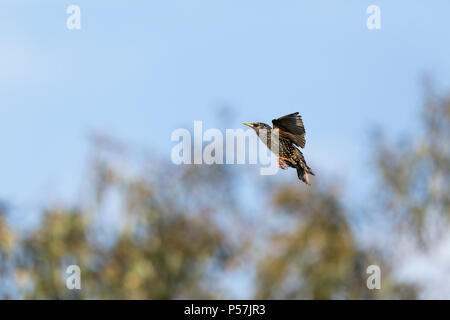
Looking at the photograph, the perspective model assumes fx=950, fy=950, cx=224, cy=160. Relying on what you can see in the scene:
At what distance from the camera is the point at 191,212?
68.8 feet

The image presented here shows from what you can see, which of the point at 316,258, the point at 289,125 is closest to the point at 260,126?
the point at 289,125

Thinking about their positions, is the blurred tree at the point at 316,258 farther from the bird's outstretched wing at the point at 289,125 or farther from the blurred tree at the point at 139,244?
the bird's outstretched wing at the point at 289,125

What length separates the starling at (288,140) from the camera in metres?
4.83

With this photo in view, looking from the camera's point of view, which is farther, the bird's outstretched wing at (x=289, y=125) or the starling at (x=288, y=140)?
the bird's outstretched wing at (x=289, y=125)

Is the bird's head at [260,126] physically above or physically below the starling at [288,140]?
above

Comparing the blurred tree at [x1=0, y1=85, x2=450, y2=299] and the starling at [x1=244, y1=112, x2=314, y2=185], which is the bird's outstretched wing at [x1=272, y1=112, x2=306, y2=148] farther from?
the blurred tree at [x1=0, y1=85, x2=450, y2=299]

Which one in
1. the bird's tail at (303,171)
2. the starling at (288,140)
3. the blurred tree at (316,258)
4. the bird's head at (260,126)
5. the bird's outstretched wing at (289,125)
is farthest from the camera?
the blurred tree at (316,258)

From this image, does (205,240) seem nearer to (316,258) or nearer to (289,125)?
(316,258)

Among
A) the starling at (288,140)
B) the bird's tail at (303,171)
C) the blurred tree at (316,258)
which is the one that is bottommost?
the blurred tree at (316,258)

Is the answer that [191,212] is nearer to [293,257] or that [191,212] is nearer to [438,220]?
[293,257]

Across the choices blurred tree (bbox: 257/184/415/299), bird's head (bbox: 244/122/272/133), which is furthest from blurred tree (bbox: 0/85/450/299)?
bird's head (bbox: 244/122/272/133)

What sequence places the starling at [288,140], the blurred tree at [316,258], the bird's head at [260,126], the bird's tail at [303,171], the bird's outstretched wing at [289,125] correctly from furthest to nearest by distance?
the blurred tree at [316,258], the bird's head at [260,126], the bird's outstretched wing at [289,125], the starling at [288,140], the bird's tail at [303,171]

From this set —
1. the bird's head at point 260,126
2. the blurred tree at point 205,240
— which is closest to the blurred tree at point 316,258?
the blurred tree at point 205,240
